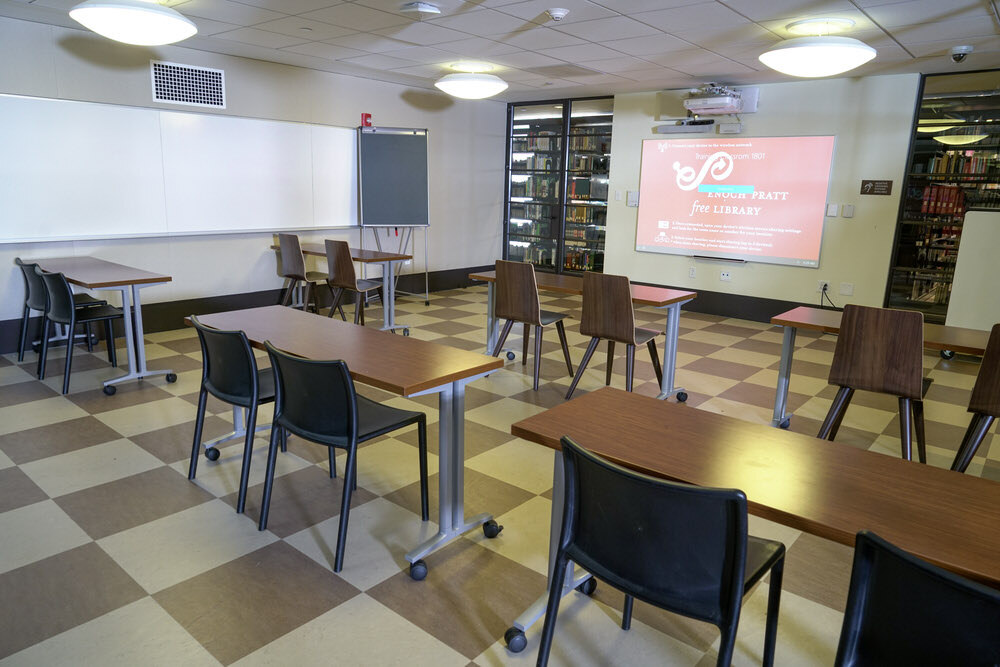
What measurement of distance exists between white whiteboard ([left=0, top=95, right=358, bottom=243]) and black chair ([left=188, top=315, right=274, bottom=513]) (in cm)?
336

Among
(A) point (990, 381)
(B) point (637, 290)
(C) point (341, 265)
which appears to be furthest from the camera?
(C) point (341, 265)

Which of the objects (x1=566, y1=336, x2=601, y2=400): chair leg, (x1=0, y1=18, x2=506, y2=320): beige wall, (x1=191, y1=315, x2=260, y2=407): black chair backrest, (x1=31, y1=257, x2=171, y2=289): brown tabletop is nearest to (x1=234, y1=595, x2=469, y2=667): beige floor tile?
(x1=191, y1=315, x2=260, y2=407): black chair backrest

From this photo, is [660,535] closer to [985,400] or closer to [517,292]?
[985,400]

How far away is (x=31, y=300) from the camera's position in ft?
15.7

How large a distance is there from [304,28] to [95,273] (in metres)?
2.42

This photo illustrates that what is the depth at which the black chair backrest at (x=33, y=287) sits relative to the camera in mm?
4621

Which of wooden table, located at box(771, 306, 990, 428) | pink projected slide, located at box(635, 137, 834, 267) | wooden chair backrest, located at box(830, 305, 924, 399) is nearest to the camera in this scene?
wooden chair backrest, located at box(830, 305, 924, 399)

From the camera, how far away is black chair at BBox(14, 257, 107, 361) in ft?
15.3

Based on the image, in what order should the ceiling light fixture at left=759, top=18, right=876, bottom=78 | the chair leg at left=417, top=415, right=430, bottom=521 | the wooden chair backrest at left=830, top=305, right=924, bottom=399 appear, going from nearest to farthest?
1. the chair leg at left=417, top=415, right=430, bottom=521
2. the wooden chair backrest at left=830, top=305, right=924, bottom=399
3. the ceiling light fixture at left=759, top=18, right=876, bottom=78

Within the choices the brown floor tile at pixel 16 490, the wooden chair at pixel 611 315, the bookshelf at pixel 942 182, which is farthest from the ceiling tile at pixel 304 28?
the bookshelf at pixel 942 182

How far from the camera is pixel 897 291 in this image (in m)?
6.57

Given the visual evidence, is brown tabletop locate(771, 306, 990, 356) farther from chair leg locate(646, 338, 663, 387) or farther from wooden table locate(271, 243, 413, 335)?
wooden table locate(271, 243, 413, 335)

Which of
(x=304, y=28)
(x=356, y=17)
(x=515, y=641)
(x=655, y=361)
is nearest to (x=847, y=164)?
(x=655, y=361)

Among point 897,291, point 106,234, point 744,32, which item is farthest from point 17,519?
point 897,291
